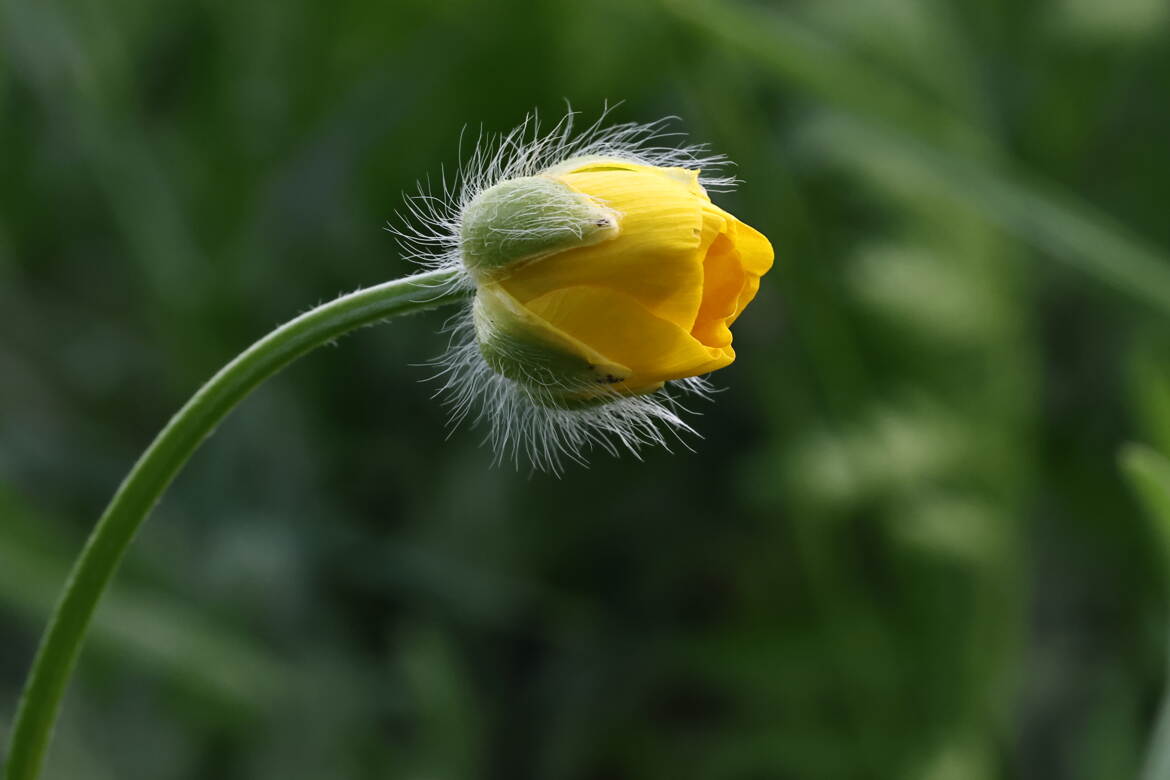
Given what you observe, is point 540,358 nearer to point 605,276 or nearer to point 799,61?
point 605,276

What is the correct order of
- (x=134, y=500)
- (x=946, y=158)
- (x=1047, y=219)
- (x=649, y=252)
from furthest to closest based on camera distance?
(x=946, y=158)
(x=1047, y=219)
(x=649, y=252)
(x=134, y=500)

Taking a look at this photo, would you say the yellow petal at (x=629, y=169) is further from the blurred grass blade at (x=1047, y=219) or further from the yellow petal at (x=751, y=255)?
the blurred grass blade at (x=1047, y=219)

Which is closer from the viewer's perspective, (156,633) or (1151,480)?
(1151,480)

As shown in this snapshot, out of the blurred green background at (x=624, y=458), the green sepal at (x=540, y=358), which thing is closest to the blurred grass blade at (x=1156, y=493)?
the green sepal at (x=540, y=358)

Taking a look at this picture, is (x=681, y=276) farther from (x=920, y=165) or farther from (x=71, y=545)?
(x=71, y=545)

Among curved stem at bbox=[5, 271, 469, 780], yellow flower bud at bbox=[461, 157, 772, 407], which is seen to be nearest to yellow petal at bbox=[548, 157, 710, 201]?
yellow flower bud at bbox=[461, 157, 772, 407]

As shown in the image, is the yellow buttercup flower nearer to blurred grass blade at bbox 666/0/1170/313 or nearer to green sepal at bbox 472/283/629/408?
green sepal at bbox 472/283/629/408

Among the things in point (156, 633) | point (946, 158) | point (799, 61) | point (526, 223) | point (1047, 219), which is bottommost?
point (526, 223)

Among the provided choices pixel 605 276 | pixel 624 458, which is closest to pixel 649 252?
pixel 605 276
